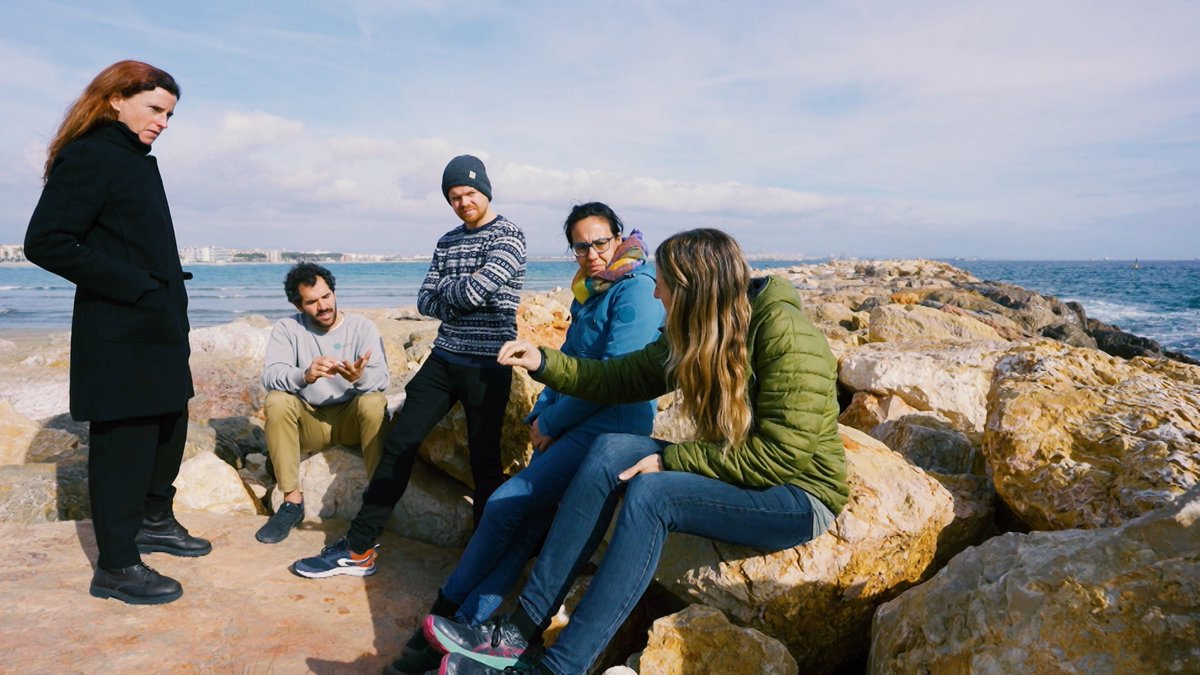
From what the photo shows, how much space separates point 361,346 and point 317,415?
53 cm

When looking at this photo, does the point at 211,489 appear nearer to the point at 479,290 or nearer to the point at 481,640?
the point at 479,290

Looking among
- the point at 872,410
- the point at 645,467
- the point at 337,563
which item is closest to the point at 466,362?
the point at 337,563

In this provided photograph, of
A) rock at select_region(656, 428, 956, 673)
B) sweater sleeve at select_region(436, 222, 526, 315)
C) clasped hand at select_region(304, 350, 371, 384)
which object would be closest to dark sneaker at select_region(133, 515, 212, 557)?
clasped hand at select_region(304, 350, 371, 384)

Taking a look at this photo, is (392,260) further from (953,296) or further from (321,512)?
(321,512)

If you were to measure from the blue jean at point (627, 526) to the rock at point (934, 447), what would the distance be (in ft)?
5.58

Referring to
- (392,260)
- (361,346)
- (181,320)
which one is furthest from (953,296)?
(392,260)

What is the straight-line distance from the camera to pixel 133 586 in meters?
3.28

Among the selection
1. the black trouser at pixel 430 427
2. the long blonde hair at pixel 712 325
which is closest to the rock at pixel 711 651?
the long blonde hair at pixel 712 325

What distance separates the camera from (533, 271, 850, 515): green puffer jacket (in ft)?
9.01

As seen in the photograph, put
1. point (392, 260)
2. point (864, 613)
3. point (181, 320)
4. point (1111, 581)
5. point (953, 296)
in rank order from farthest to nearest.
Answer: point (392, 260) → point (953, 296) → point (181, 320) → point (864, 613) → point (1111, 581)

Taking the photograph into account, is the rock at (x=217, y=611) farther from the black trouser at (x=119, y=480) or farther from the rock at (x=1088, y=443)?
the rock at (x=1088, y=443)

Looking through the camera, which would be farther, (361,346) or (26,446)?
(26,446)

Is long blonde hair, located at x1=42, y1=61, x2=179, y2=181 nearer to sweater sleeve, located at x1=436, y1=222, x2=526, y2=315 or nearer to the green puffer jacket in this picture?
sweater sleeve, located at x1=436, y1=222, x2=526, y2=315

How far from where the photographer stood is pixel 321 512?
14.7 feet
